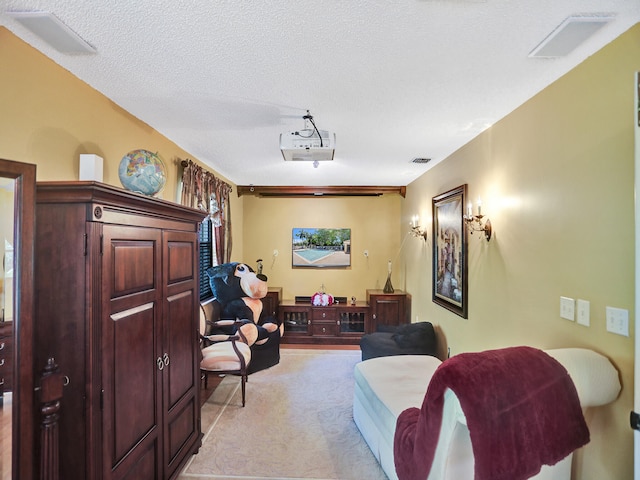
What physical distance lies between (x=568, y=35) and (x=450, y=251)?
90.1 inches

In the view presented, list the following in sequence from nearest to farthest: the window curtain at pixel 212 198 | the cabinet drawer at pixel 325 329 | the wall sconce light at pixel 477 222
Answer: the wall sconce light at pixel 477 222, the window curtain at pixel 212 198, the cabinet drawer at pixel 325 329

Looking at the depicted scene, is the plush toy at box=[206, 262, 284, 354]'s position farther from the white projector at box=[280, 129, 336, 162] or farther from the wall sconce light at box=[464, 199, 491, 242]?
the wall sconce light at box=[464, 199, 491, 242]

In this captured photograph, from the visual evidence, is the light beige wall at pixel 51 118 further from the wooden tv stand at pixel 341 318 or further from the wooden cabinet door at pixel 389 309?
the wooden cabinet door at pixel 389 309

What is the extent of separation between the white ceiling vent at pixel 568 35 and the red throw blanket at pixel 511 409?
1449 mm

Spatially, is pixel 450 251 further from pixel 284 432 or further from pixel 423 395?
pixel 284 432

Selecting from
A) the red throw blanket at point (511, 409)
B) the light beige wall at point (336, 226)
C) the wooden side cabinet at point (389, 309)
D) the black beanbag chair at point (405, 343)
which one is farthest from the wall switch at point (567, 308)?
the light beige wall at point (336, 226)

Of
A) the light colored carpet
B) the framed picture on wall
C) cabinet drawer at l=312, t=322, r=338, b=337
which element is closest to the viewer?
the light colored carpet

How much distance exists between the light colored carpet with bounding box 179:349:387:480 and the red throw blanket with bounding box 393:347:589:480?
4.02ft

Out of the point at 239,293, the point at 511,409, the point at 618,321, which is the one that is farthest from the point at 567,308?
the point at 239,293

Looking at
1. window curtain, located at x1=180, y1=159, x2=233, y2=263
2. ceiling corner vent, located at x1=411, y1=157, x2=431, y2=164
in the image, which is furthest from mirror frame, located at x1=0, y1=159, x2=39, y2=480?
ceiling corner vent, located at x1=411, y1=157, x2=431, y2=164

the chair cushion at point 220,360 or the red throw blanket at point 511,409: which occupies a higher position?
the red throw blanket at point 511,409

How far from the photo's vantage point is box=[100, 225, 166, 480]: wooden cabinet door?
149cm

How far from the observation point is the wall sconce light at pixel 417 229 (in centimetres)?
449

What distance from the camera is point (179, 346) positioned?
2.15 metres
